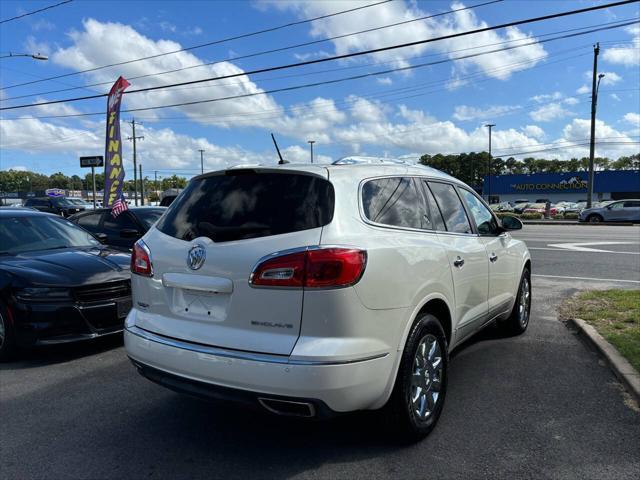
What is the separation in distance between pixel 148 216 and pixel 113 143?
8.58 metres

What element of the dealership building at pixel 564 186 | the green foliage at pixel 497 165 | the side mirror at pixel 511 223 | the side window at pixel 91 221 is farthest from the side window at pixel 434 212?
the green foliage at pixel 497 165

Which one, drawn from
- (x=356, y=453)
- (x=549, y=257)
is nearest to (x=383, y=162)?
(x=356, y=453)

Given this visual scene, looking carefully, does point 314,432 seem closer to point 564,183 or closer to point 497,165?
point 564,183

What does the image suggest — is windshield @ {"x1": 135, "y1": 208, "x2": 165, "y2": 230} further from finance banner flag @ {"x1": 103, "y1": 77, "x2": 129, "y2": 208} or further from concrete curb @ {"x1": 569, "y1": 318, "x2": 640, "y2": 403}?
finance banner flag @ {"x1": 103, "y1": 77, "x2": 129, "y2": 208}

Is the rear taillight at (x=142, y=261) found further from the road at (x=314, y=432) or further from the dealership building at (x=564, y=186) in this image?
the dealership building at (x=564, y=186)

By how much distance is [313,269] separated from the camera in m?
2.65

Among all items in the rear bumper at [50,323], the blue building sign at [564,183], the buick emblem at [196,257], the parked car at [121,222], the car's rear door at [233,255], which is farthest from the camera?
the blue building sign at [564,183]

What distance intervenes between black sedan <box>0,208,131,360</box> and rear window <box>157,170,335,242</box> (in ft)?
7.08

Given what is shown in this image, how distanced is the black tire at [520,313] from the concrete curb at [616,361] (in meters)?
0.63

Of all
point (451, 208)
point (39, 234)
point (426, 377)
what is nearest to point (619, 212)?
point (451, 208)

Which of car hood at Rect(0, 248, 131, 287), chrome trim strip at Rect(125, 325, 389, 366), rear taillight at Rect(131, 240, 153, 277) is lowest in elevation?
chrome trim strip at Rect(125, 325, 389, 366)

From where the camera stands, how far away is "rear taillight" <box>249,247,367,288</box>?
2.65 meters

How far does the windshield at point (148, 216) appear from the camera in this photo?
335 inches

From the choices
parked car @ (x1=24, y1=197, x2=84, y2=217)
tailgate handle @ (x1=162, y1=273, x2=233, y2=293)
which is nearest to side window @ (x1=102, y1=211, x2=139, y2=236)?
tailgate handle @ (x1=162, y1=273, x2=233, y2=293)
